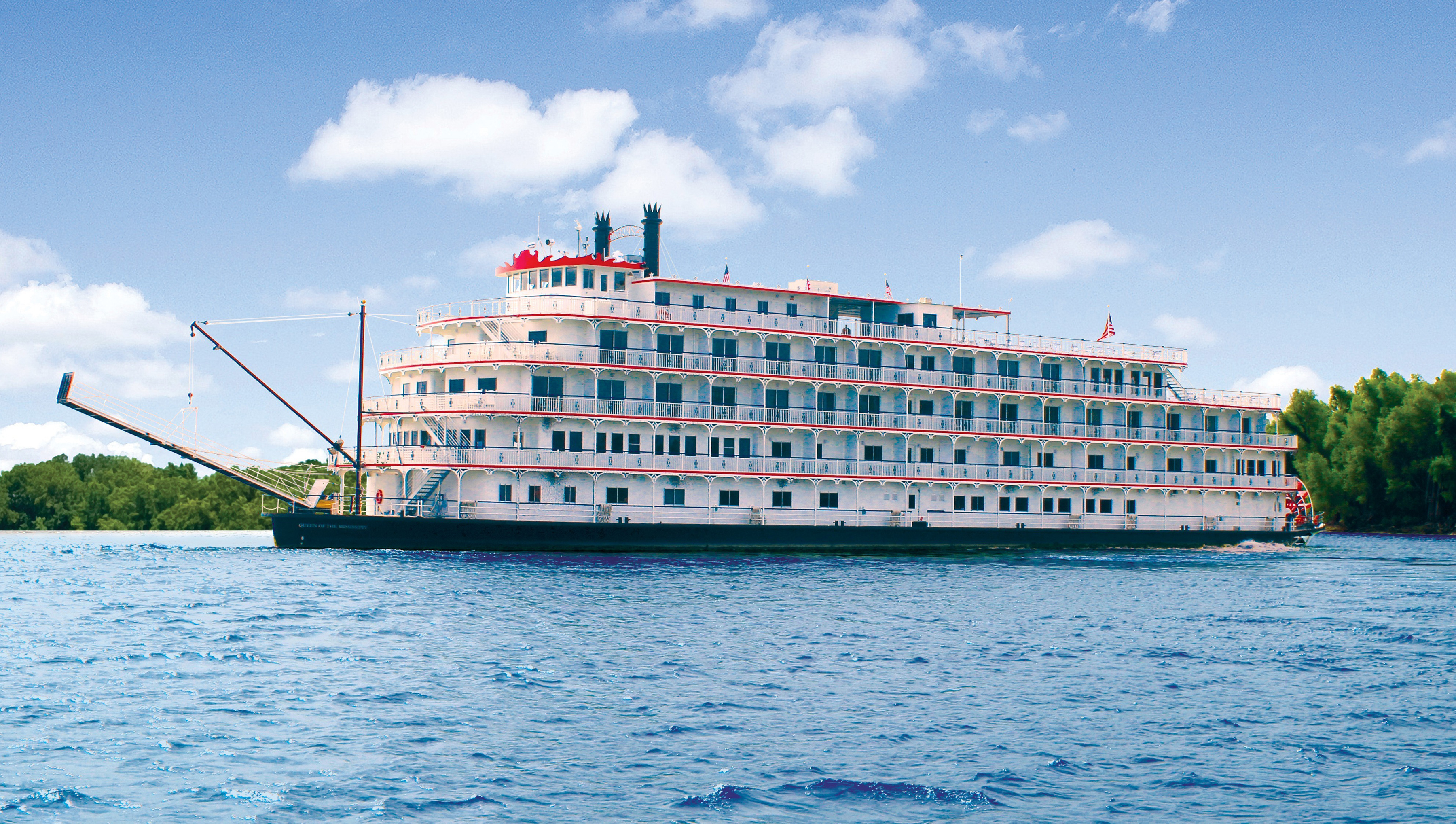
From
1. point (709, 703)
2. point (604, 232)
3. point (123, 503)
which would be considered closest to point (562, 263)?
point (604, 232)

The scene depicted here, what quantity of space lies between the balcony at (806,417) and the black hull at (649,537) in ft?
15.3

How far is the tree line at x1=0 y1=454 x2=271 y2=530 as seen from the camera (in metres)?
104

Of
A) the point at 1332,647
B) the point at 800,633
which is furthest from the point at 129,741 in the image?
the point at 1332,647

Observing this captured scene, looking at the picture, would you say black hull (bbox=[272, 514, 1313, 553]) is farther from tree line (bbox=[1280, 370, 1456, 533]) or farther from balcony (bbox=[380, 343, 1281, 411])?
tree line (bbox=[1280, 370, 1456, 533])

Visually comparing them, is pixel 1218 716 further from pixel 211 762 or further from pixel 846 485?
pixel 846 485

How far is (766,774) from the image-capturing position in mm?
16188

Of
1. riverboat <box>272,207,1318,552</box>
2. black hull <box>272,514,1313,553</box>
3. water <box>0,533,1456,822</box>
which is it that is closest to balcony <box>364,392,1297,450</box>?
riverboat <box>272,207,1318,552</box>

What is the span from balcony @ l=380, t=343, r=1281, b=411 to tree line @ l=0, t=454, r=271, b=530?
57.7 m

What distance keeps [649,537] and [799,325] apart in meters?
12.5

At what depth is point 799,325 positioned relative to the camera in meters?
57.2

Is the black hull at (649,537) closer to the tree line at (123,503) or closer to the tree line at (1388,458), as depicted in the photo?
the tree line at (1388,458)

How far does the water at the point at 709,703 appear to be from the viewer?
15164 millimetres

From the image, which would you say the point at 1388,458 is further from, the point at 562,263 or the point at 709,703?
the point at 709,703

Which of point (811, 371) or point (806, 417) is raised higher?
point (811, 371)
